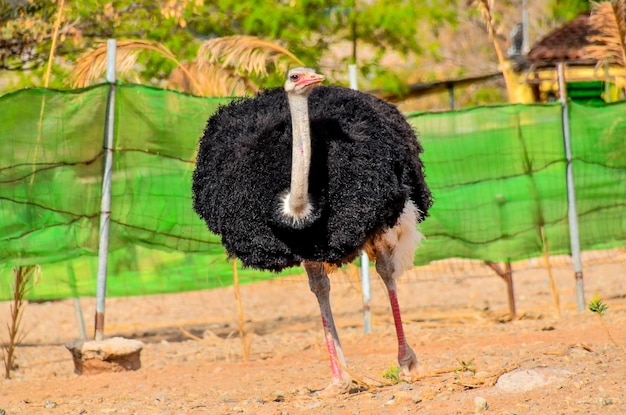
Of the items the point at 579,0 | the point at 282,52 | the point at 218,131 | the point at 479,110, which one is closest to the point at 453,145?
the point at 479,110

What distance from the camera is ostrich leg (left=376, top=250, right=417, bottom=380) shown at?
6301 mm

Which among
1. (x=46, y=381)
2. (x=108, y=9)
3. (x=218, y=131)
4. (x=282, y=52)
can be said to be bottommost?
(x=46, y=381)

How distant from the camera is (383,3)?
54.3ft

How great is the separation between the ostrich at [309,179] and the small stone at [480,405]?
121cm

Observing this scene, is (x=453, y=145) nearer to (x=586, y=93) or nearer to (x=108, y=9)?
(x=108, y=9)

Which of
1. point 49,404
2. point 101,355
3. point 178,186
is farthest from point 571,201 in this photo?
point 49,404

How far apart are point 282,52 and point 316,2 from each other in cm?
697

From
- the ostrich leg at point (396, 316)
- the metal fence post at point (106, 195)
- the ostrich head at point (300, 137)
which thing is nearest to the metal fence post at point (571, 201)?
the ostrich leg at point (396, 316)

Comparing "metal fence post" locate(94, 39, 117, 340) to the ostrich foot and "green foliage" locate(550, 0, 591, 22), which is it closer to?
the ostrich foot

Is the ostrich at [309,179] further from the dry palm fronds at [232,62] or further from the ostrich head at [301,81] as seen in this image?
the dry palm fronds at [232,62]

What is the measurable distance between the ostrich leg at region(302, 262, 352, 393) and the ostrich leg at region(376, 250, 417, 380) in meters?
0.35

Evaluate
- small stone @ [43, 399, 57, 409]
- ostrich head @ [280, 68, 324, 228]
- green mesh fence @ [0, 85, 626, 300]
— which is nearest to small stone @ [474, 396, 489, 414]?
ostrich head @ [280, 68, 324, 228]

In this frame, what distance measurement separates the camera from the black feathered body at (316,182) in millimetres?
5590

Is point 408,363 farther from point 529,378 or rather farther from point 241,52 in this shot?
point 241,52
